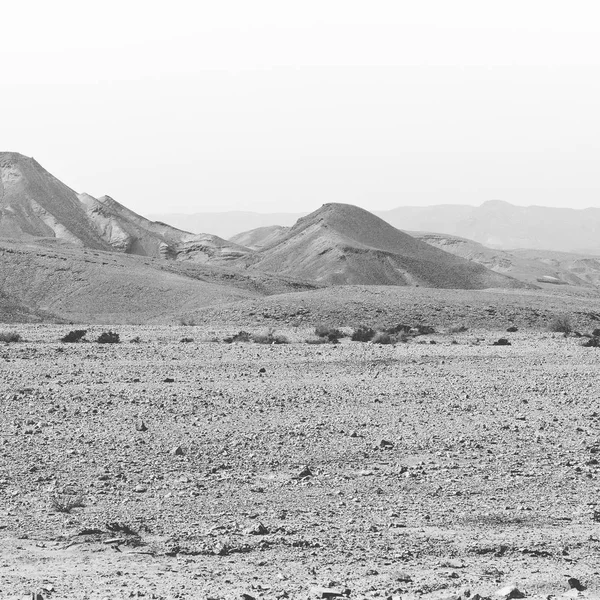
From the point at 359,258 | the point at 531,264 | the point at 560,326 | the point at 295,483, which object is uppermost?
the point at 531,264

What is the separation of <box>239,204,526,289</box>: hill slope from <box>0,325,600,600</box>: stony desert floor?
61914mm

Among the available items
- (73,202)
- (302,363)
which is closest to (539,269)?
(73,202)

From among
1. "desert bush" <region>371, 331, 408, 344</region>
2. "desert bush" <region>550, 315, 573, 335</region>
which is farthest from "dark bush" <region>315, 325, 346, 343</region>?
"desert bush" <region>550, 315, 573, 335</region>

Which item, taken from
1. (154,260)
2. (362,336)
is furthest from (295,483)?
(154,260)

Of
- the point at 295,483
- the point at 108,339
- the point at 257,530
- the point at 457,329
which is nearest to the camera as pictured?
the point at 257,530

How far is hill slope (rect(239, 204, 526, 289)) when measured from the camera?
274ft

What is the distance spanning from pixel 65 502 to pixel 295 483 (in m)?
2.63

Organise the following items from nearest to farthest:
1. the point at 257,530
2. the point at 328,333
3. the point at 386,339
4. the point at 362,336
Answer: the point at 257,530 → the point at 386,339 → the point at 362,336 → the point at 328,333

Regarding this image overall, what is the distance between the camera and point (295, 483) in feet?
36.6

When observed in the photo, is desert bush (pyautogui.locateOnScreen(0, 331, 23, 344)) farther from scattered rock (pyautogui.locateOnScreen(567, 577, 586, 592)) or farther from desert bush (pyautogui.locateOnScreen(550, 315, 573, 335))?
scattered rock (pyautogui.locateOnScreen(567, 577, 586, 592))

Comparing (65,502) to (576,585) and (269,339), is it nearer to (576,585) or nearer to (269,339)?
(576,585)

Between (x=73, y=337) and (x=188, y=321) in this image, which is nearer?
(x=73, y=337)

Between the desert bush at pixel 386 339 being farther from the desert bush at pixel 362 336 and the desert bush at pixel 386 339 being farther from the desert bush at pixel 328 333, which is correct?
the desert bush at pixel 328 333

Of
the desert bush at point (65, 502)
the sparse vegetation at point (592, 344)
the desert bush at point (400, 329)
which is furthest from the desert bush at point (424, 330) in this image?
the desert bush at point (65, 502)
